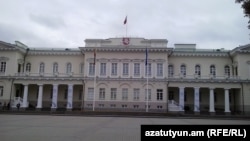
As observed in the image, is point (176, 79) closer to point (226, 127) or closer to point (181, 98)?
point (181, 98)

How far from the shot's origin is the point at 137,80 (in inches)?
1892

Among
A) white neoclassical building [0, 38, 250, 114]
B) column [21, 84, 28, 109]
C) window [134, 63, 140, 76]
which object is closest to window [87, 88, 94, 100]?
white neoclassical building [0, 38, 250, 114]

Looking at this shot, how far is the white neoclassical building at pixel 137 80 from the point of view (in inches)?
1855

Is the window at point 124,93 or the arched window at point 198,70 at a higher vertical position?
the arched window at point 198,70

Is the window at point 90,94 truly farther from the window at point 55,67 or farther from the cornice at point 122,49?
the window at point 55,67

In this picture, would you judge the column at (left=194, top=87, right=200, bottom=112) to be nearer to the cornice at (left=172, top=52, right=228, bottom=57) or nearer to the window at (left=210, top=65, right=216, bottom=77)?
the window at (left=210, top=65, right=216, bottom=77)

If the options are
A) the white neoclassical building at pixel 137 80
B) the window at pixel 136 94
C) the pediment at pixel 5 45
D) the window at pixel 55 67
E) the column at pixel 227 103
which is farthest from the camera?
the window at pixel 55 67

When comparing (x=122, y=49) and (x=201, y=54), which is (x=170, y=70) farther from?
(x=122, y=49)

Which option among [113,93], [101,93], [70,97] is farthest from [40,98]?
[113,93]

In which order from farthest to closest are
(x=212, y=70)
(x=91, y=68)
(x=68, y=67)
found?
(x=68, y=67), (x=212, y=70), (x=91, y=68)

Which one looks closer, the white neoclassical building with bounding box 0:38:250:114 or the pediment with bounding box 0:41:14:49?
the white neoclassical building with bounding box 0:38:250:114

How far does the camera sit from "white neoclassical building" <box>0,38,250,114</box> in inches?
1855

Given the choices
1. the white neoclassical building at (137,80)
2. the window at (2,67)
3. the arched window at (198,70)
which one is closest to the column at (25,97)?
the white neoclassical building at (137,80)

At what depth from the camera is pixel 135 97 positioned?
48.0m
